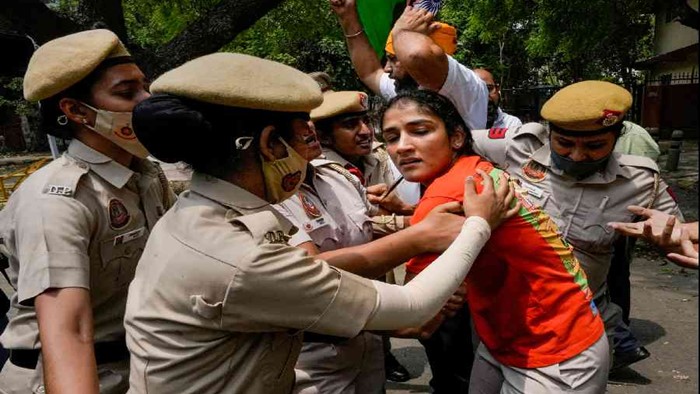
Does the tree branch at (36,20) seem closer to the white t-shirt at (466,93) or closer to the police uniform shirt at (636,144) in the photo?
the police uniform shirt at (636,144)

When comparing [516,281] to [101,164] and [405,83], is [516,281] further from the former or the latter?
[101,164]

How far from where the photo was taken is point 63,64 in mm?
2023

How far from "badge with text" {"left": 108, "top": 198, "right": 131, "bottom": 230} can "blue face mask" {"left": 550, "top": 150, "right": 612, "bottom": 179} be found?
1806 mm

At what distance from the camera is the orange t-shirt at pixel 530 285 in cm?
198

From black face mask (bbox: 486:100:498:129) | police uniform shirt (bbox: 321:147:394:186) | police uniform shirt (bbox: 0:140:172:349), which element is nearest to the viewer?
police uniform shirt (bbox: 0:140:172:349)

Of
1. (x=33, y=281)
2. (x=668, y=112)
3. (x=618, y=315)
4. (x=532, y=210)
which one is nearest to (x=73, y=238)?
(x=33, y=281)

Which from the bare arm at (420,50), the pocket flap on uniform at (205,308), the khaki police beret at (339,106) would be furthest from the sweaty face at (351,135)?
the pocket flap on uniform at (205,308)

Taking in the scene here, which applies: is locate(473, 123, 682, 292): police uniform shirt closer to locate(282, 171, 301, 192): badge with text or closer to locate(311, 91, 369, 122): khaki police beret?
locate(311, 91, 369, 122): khaki police beret

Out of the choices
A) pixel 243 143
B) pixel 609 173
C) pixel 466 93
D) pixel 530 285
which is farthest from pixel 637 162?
pixel 243 143

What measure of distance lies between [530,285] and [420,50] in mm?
962

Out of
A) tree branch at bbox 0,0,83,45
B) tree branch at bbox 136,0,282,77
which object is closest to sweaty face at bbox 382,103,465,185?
tree branch at bbox 136,0,282,77

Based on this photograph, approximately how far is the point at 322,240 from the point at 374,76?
1261mm

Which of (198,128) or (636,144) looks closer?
(198,128)

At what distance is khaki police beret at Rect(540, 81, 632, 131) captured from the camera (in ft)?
8.09
